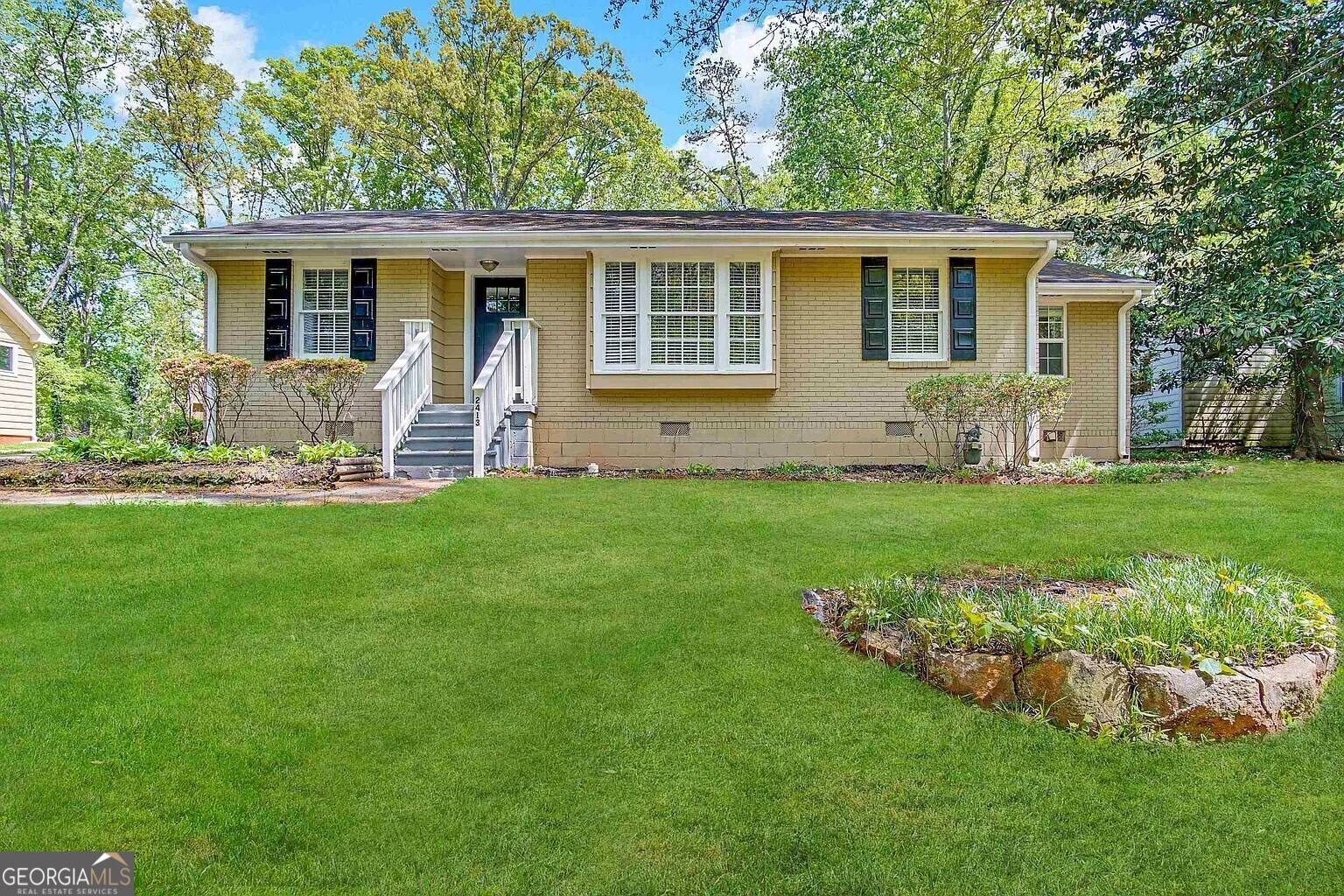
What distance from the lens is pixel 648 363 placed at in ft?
34.6

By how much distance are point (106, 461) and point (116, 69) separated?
20.9 metres

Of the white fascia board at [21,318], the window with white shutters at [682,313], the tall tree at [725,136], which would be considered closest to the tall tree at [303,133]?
the white fascia board at [21,318]

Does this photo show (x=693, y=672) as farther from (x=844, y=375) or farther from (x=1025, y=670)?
(x=844, y=375)

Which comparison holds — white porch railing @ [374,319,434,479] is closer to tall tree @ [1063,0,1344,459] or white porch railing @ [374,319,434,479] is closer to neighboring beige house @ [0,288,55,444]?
tall tree @ [1063,0,1344,459]

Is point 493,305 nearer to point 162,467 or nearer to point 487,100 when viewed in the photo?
point 162,467

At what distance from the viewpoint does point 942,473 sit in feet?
32.2

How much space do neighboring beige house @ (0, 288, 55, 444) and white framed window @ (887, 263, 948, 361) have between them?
778 inches

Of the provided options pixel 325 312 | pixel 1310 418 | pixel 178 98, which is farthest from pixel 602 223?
pixel 178 98

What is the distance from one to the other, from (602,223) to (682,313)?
94.1 inches

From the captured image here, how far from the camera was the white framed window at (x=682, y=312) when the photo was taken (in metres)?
10.5

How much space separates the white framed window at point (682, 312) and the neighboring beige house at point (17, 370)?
52.7 feet

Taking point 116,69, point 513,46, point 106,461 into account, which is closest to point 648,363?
point 106,461

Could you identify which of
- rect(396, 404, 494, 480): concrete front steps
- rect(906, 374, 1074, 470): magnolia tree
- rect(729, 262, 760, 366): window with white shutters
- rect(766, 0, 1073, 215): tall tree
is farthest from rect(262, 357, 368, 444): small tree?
rect(766, 0, 1073, 215): tall tree

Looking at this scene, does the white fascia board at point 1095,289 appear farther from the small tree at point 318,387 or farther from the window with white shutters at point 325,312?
the window with white shutters at point 325,312
